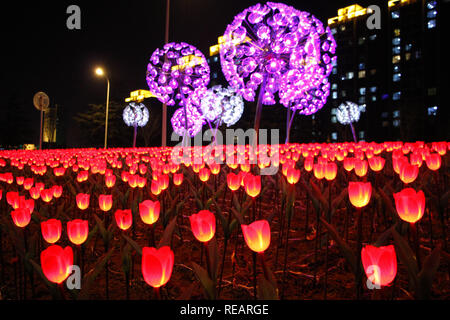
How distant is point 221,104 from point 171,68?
4369 millimetres

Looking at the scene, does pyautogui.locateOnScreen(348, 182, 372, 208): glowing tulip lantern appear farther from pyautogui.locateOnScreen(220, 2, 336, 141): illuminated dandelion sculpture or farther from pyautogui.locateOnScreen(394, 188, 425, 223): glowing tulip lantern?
pyautogui.locateOnScreen(220, 2, 336, 141): illuminated dandelion sculpture

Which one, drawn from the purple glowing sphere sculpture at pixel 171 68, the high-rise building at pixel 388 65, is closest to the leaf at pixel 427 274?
the purple glowing sphere sculpture at pixel 171 68

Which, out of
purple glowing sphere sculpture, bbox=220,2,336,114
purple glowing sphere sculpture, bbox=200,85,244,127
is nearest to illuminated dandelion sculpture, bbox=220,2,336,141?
purple glowing sphere sculpture, bbox=220,2,336,114

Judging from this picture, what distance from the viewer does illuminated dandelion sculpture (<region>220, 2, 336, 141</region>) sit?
8.62 metres

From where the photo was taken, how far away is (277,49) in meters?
8.63

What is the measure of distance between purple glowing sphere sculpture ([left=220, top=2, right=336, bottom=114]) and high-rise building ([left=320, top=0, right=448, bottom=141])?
37.3 meters

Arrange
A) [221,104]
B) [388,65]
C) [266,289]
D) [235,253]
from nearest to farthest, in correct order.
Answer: [266,289] < [235,253] < [221,104] < [388,65]

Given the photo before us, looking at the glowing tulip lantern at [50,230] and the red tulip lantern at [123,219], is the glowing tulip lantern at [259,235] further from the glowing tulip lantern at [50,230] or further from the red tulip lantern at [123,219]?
the glowing tulip lantern at [50,230]

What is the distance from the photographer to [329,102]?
62125 mm

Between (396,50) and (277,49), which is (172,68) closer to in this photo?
(277,49)

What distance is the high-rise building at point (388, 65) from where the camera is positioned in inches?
1980

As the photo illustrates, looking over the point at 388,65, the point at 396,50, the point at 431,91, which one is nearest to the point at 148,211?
the point at 431,91

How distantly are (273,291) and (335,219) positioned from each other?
2.53 metres
